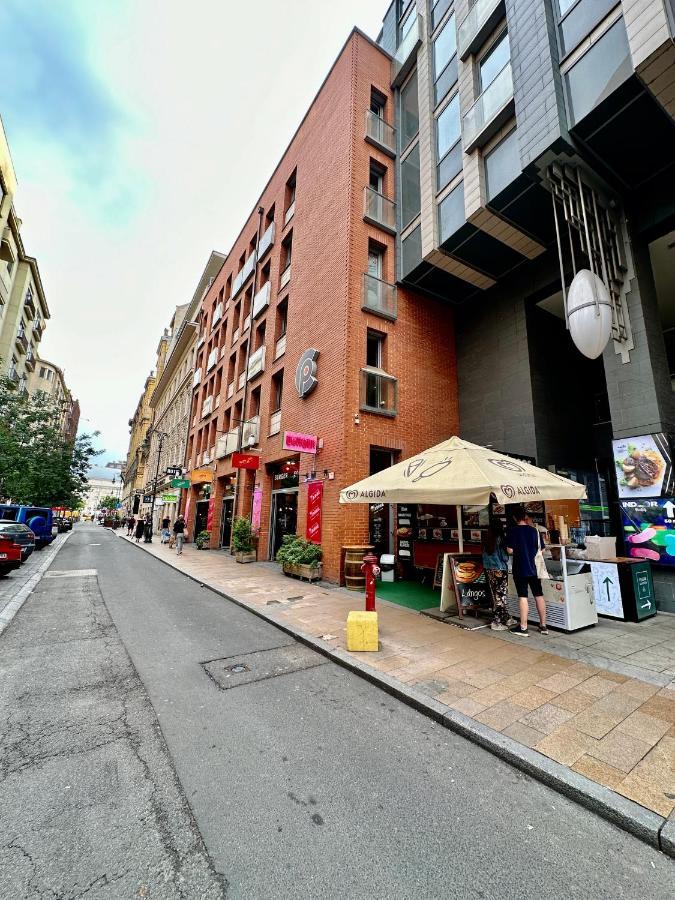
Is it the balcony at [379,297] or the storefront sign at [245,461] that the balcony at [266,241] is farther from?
the storefront sign at [245,461]

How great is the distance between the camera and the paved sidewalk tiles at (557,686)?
3047 millimetres

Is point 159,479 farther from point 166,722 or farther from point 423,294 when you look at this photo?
point 166,722

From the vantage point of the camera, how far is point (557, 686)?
4340mm

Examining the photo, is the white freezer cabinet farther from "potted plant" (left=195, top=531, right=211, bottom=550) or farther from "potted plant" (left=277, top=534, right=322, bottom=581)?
"potted plant" (left=195, top=531, right=211, bottom=550)

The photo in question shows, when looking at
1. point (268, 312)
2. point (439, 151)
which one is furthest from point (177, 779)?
point (268, 312)

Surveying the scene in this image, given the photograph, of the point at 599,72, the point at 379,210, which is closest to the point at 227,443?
the point at 379,210

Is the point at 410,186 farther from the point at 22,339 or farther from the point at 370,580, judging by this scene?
the point at 22,339

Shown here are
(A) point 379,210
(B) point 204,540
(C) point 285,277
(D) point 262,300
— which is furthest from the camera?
(B) point 204,540

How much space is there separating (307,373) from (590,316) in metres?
8.45

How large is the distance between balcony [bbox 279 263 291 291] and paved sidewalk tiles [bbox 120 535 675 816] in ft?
46.9

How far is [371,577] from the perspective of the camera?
618 centimetres

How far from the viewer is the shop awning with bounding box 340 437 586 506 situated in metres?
5.58

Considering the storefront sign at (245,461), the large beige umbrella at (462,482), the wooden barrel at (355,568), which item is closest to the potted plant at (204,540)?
the storefront sign at (245,461)

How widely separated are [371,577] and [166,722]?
336cm
